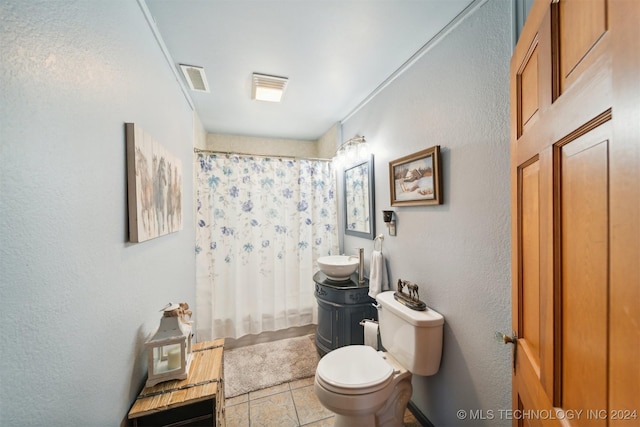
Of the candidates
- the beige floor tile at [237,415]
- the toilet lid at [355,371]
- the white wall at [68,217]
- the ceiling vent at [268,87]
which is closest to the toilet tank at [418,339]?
the toilet lid at [355,371]

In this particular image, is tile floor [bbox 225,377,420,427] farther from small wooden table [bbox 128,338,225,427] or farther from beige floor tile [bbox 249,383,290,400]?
small wooden table [bbox 128,338,225,427]

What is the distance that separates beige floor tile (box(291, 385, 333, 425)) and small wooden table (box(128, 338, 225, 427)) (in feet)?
2.60

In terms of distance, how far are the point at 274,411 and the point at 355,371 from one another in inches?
31.8

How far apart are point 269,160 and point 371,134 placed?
1118 millimetres

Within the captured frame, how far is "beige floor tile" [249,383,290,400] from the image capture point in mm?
1805

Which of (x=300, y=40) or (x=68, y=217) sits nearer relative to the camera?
(x=68, y=217)

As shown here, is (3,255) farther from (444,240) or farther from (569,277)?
(444,240)

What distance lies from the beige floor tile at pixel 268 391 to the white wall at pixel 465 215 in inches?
39.1

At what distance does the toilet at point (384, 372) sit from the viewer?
122 cm

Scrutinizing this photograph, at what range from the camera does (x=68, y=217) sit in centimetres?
60

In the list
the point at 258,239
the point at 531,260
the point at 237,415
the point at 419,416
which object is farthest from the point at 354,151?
the point at 237,415

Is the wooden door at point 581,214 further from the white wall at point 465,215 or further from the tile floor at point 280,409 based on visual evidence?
the tile floor at point 280,409

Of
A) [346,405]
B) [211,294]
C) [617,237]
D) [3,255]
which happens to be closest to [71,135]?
[3,255]

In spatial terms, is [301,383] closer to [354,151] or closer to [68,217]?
[68,217]
